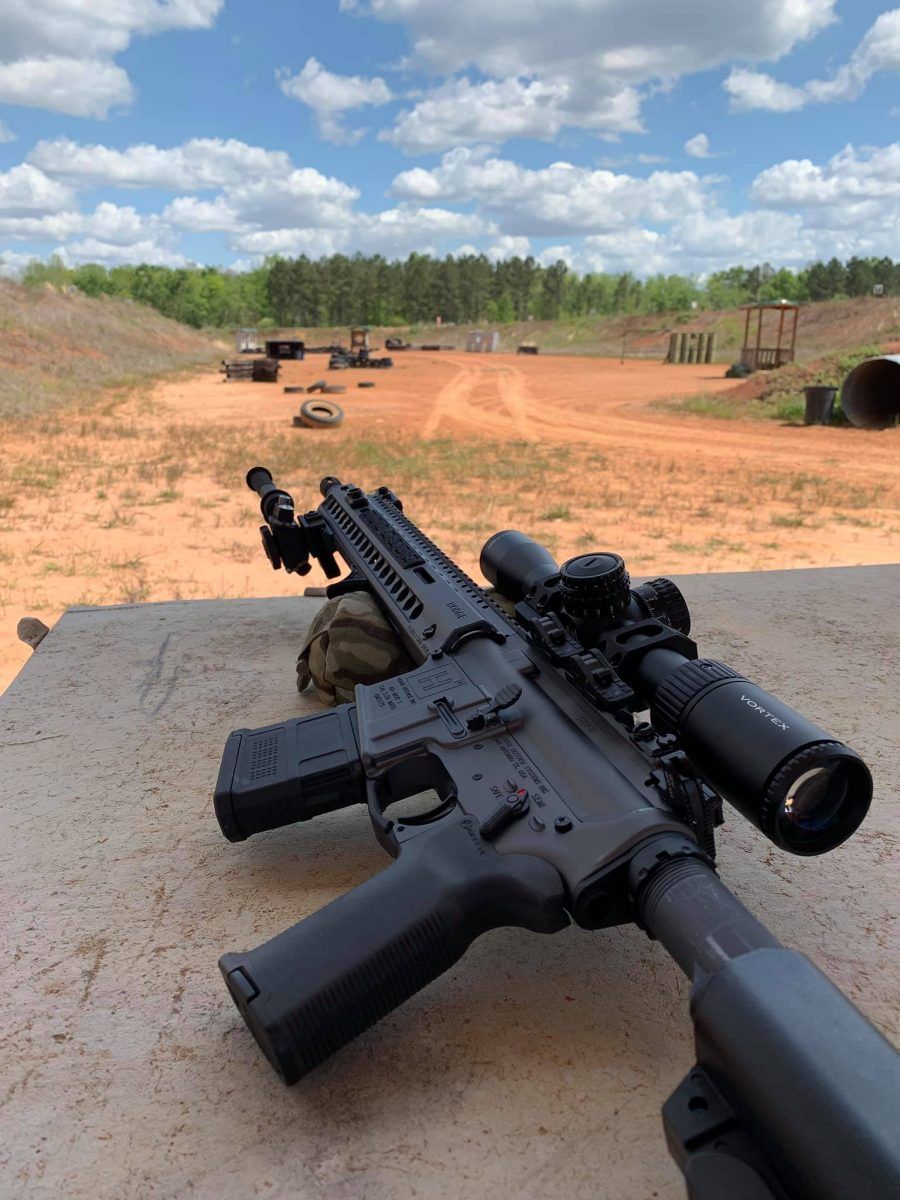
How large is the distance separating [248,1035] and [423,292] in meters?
91.3

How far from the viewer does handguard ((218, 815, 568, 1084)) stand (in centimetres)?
181

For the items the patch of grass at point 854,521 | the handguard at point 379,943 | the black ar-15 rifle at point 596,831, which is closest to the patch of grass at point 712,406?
the patch of grass at point 854,521

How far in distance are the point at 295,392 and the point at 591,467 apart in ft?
53.2

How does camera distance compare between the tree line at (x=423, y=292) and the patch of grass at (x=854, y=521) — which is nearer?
the patch of grass at (x=854, y=521)

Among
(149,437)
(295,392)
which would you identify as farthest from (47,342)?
(149,437)

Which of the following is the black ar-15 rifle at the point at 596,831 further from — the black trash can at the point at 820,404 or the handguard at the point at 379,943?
the black trash can at the point at 820,404

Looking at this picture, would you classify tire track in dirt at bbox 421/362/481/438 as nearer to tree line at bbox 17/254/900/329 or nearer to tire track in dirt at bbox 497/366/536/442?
tire track in dirt at bbox 497/366/536/442

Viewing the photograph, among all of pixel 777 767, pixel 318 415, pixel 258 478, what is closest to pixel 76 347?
pixel 318 415

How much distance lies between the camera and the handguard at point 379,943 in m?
1.81

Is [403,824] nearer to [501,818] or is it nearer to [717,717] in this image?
[501,818]

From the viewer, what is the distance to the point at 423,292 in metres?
87.4

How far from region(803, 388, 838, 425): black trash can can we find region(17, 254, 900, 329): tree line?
2594 inches

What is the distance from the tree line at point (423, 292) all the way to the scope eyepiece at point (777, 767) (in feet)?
277

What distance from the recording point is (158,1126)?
178 centimetres
